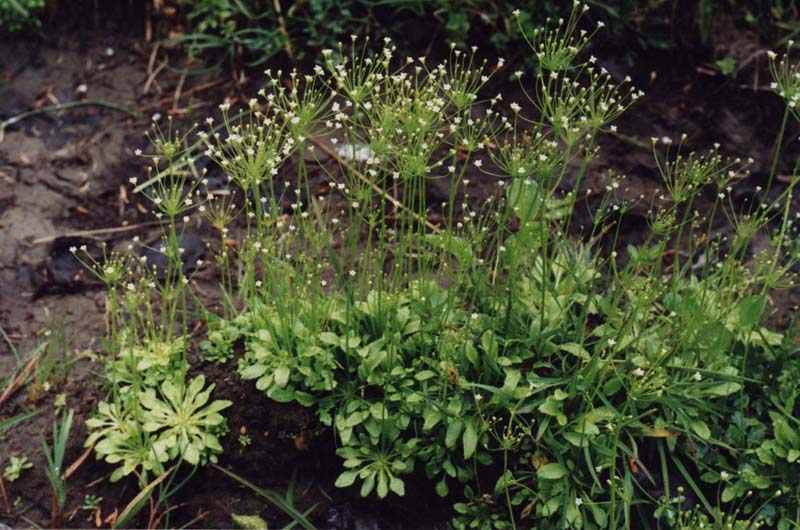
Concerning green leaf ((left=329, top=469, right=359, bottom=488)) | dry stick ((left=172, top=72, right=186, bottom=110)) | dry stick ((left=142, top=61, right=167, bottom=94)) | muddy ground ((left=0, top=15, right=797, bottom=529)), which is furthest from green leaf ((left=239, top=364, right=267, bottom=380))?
dry stick ((left=142, top=61, right=167, bottom=94))

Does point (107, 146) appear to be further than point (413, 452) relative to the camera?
Yes

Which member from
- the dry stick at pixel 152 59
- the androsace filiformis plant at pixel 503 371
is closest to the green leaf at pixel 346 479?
the androsace filiformis plant at pixel 503 371

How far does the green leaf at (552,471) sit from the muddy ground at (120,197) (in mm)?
561

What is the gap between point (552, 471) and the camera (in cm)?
346

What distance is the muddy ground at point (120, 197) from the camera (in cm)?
384

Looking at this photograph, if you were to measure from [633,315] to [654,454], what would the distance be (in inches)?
27.3

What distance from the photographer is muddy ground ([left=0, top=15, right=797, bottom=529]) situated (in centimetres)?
384

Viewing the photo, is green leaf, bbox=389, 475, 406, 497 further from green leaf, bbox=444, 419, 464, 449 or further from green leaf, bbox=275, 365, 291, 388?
green leaf, bbox=275, 365, 291, 388

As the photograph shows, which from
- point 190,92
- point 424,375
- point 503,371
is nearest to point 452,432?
point 424,375

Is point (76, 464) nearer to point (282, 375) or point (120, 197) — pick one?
point (282, 375)

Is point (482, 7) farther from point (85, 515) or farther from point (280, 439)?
point (85, 515)

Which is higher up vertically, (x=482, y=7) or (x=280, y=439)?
(x=482, y=7)

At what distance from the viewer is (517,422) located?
11.9ft

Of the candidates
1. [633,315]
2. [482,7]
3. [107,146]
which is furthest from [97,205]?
[633,315]
